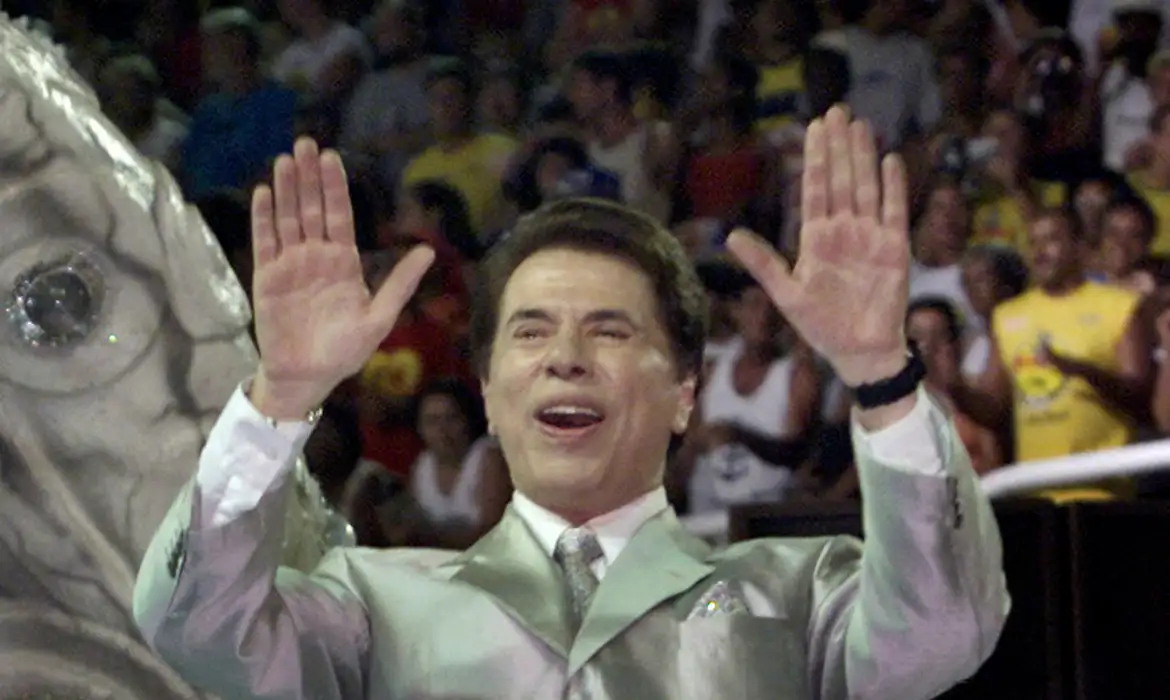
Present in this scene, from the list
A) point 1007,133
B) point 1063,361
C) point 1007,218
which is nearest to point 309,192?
point 1063,361

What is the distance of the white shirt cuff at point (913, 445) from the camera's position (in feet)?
3.97

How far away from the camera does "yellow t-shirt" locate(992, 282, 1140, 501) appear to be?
247 cm

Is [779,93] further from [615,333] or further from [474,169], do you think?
[615,333]

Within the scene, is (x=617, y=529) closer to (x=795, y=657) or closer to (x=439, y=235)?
(x=795, y=657)

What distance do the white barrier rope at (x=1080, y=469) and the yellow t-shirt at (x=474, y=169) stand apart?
178cm

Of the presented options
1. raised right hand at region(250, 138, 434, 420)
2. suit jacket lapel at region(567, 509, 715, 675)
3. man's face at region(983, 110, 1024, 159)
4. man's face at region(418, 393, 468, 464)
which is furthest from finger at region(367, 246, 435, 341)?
man's face at region(983, 110, 1024, 159)

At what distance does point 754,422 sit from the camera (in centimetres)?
278

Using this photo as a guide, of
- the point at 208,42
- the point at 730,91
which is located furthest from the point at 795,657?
the point at 208,42

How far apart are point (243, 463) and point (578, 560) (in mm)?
283

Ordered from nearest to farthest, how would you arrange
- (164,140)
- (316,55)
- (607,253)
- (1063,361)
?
1. (607,253)
2. (1063,361)
3. (164,140)
4. (316,55)

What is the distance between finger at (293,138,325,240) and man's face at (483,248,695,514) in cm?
20

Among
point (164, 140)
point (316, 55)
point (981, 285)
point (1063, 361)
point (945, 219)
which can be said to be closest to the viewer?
point (1063, 361)

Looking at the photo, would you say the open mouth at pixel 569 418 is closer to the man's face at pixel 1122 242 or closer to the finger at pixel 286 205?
the finger at pixel 286 205

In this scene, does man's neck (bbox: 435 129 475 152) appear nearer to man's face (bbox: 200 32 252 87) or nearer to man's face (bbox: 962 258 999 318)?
man's face (bbox: 200 32 252 87)
